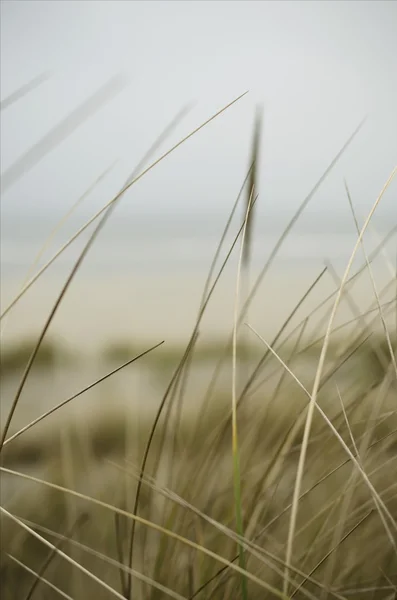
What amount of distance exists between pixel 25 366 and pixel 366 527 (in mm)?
475

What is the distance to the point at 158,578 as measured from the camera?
654 mm

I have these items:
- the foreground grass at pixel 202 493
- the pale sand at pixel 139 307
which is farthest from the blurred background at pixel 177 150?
the foreground grass at pixel 202 493

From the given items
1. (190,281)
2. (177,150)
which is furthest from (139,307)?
(177,150)

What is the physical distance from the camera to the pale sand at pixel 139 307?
2.21ft

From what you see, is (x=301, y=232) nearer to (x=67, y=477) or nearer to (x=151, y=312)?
(x=151, y=312)

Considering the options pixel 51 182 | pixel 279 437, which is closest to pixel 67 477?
pixel 279 437

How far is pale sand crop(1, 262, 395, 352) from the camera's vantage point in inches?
26.5

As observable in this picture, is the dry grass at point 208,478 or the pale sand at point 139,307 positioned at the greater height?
the pale sand at point 139,307

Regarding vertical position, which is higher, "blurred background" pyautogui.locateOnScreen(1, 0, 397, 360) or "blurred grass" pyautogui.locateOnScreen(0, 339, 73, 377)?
"blurred background" pyautogui.locateOnScreen(1, 0, 397, 360)

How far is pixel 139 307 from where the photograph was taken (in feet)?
2.27

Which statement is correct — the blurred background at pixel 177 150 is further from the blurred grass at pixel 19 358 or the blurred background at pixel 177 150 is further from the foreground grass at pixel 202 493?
the foreground grass at pixel 202 493

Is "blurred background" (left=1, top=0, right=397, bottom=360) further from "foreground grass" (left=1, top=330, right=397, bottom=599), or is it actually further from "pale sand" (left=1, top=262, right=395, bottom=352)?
"foreground grass" (left=1, top=330, right=397, bottom=599)

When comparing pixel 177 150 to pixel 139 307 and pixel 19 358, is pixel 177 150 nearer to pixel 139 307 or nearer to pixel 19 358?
pixel 139 307

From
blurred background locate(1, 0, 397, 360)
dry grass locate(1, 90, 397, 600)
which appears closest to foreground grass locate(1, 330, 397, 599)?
dry grass locate(1, 90, 397, 600)
